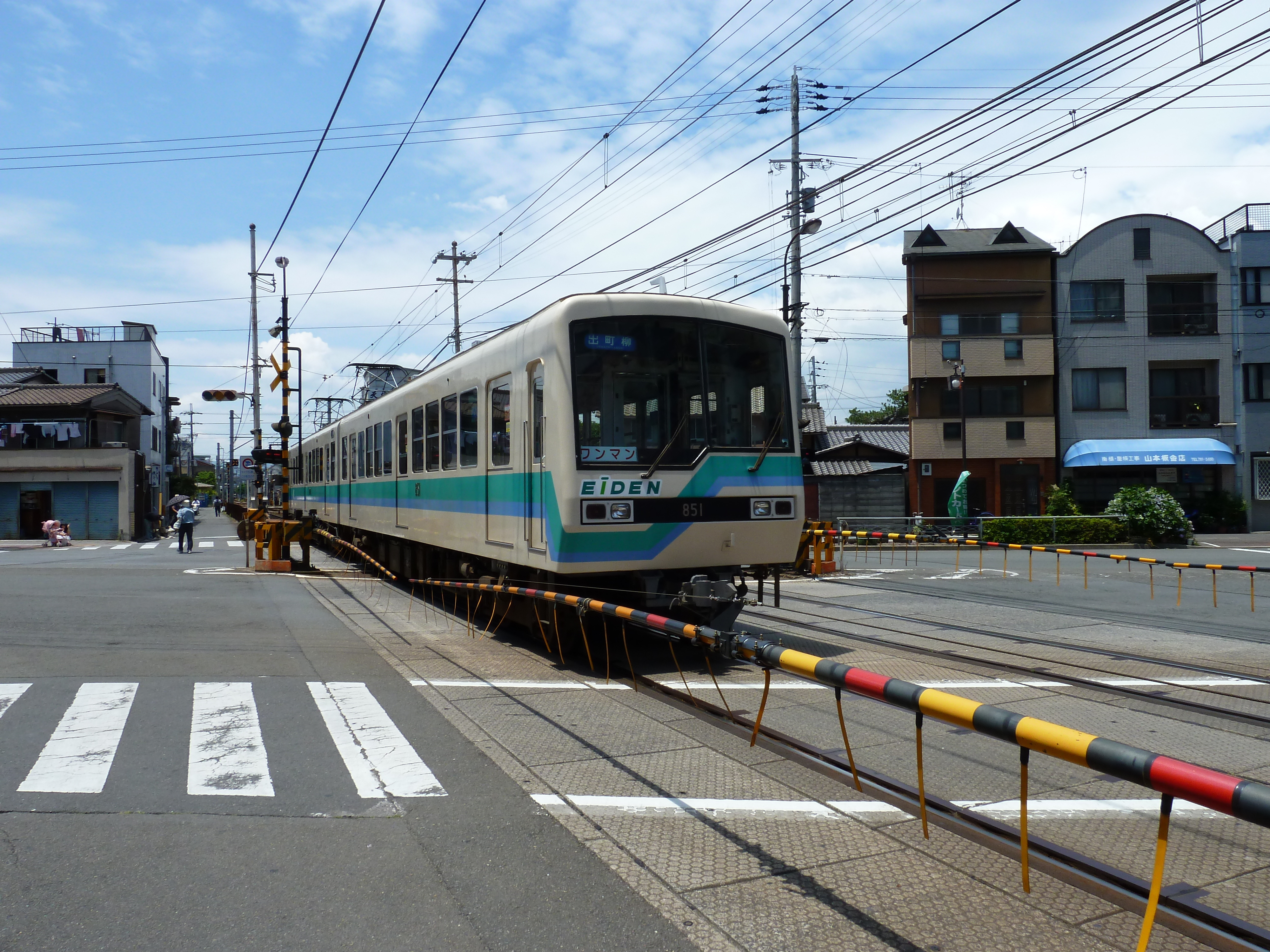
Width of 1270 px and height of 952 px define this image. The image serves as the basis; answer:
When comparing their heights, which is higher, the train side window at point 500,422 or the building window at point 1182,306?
the building window at point 1182,306

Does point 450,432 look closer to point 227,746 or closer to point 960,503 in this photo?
point 227,746

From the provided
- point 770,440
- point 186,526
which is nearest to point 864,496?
point 186,526

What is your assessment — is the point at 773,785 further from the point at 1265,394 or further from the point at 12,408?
the point at 12,408

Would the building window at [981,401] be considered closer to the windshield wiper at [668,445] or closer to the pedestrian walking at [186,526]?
the pedestrian walking at [186,526]

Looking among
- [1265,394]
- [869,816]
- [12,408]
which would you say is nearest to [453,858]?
[869,816]

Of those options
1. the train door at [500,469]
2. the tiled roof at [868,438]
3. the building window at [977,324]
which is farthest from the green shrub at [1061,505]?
the train door at [500,469]

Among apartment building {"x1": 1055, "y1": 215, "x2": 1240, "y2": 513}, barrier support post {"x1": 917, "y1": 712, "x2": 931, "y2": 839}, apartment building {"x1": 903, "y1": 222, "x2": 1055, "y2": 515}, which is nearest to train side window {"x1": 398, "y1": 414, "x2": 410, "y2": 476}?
barrier support post {"x1": 917, "y1": 712, "x2": 931, "y2": 839}

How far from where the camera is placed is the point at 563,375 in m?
7.97

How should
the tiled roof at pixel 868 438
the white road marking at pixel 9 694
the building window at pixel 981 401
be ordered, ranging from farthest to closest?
the tiled roof at pixel 868 438, the building window at pixel 981 401, the white road marking at pixel 9 694

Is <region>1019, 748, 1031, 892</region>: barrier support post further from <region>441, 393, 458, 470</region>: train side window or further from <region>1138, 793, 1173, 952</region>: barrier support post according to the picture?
<region>441, 393, 458, 470</region>: train side window

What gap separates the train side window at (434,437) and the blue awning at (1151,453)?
89.6 ft

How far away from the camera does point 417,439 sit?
1307 cm

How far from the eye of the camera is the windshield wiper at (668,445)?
8148 millimetres

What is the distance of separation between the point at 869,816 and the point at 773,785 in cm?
60
